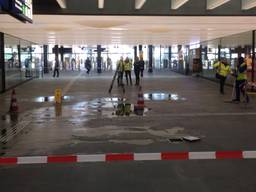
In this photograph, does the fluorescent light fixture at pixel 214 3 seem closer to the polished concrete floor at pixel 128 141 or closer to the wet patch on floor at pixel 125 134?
the polished concrete floor at pixel 128 141

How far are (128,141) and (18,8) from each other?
418cm

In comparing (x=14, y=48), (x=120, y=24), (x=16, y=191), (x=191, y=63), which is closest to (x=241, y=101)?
(x=120, y=24)

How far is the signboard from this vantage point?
9.96 m

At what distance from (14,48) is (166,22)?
1033 centimetres

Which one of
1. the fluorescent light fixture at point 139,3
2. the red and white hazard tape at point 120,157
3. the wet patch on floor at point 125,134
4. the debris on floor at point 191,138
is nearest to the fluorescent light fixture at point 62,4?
the fluorescent light fixture at point 139,3

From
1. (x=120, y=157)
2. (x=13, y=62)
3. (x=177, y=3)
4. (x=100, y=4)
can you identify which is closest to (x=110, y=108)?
(x=100, y=4)

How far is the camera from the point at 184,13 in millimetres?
18438

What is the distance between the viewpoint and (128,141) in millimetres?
9750

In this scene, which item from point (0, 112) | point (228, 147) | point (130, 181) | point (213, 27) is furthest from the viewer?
point (213, 27)

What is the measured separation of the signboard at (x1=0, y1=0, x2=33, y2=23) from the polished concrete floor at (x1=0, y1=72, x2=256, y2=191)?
2747 mm

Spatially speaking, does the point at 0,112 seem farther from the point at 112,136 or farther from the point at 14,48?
the point at 14,48

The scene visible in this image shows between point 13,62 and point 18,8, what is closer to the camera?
point 18,8

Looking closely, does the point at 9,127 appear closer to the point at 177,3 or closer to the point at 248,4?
the point at 177,3

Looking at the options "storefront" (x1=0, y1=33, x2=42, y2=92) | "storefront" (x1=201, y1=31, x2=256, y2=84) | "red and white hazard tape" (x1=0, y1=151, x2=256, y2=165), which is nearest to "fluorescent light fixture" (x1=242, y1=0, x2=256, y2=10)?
"storefront" (x1=201, y1=31, x2=256, y2=84)
